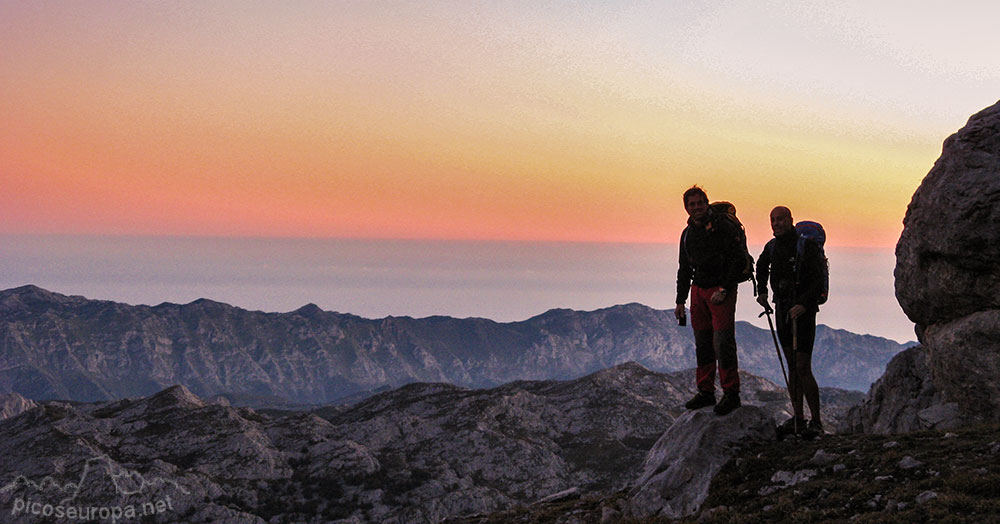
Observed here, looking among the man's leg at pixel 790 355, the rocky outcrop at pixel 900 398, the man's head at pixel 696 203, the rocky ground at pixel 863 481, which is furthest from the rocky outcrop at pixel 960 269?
the man's head at pixel 696 203

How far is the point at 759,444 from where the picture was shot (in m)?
19.8

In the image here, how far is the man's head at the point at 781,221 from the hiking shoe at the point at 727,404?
4.73 meters

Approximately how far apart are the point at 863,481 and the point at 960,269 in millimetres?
11347

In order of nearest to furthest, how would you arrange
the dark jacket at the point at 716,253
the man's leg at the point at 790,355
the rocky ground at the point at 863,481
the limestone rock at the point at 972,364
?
the rocky ground at the point at 863,481, the dark jacket at the point at 716,253, the man's leg at the point at 790,355, the limestone rock at the point at 972,364

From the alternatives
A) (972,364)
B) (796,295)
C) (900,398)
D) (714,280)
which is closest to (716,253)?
(714,280)

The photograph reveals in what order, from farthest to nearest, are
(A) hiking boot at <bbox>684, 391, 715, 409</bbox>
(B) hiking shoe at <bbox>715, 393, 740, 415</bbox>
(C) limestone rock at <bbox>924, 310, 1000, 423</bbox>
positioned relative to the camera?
(C) limestone rock at <bbox>924, 310, 1000, 423</bbox>
(A) hiking boot at <bbox>684, 391, 715, 409</bbox>
(B) hiking shoe at <bbox>715, 393, 740, 415</bbox>

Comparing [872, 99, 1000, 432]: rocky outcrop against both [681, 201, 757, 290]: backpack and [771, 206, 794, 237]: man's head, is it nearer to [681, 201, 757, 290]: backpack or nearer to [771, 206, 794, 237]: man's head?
[771, 206, 794, 237]: man's head

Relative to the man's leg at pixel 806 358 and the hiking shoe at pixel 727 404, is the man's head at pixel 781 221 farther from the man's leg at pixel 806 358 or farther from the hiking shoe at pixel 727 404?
the hiking shoe at pixel 727 404

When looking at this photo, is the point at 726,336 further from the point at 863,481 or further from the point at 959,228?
the point at 959,228

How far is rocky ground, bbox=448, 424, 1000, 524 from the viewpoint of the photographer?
13.9 m

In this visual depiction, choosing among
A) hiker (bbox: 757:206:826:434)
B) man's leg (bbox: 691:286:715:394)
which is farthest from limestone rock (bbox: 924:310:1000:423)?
man's leg (bbox: 691:286:715:394)

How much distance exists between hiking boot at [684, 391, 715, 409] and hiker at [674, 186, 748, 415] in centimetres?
42

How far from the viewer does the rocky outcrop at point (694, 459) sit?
62.2 ft

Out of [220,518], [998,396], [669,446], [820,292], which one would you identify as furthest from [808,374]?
[220,518]
